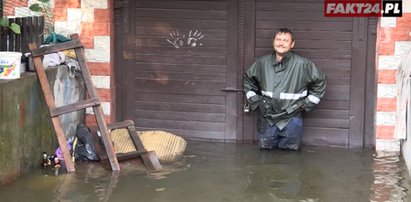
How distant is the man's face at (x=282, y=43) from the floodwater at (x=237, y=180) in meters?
1.23

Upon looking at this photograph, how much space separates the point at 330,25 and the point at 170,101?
2.24 m

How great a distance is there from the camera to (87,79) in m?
7.09

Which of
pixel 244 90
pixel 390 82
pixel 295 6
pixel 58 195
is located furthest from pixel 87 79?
pixel 390 82

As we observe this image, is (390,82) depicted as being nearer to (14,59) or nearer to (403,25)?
(403,25)

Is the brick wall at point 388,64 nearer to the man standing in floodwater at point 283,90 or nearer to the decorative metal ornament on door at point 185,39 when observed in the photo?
the man standing in floodwater at point 283,90

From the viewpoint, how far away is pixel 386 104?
796cm

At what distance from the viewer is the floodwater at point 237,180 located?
604 cm

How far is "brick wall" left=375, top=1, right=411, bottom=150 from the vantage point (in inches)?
307

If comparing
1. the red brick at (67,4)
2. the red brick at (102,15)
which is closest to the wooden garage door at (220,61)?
the red brick at (102,15)

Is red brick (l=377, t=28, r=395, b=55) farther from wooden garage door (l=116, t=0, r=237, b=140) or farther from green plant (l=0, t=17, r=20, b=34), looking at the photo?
green plant (l=0, t=17, r=20, b=34)

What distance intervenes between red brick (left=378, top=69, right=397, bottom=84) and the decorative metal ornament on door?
2251 millimetres

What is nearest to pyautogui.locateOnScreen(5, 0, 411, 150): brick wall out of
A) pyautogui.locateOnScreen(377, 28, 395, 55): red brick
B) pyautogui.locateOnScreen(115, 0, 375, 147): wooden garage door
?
pyautogui.locateOnScreen(115, 0, 375, 147): wooden garage door

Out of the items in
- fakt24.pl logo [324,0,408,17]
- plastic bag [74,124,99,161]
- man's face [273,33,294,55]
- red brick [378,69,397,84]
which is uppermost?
fakt24.pl logo [324,0,408,17]

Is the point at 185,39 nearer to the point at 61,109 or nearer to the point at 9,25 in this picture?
the point at 61,109
